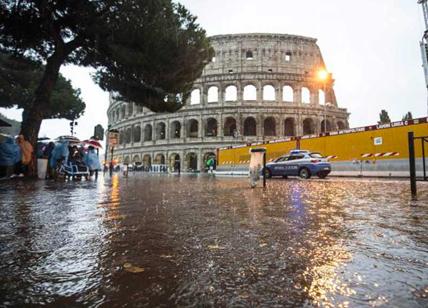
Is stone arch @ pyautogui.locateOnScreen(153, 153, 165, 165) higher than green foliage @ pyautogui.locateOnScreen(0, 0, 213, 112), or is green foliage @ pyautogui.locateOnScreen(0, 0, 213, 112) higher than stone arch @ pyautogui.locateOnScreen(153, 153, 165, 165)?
green foliage @ pyautogui.locateOnScreen(0, 0, 213, 112)

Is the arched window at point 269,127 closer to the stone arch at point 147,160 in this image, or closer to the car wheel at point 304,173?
the stone arch at point 147,160

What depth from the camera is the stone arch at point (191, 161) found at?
144 ft

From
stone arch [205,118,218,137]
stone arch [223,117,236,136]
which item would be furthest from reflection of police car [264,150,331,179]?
stone arch [223,117,236,136]

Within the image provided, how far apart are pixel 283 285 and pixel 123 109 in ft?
183

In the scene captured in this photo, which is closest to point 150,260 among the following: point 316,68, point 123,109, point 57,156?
point 57,156

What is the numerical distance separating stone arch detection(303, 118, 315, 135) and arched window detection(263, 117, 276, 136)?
462 cm

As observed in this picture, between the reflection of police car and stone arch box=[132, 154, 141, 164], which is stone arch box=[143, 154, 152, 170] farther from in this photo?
the reflection of police car

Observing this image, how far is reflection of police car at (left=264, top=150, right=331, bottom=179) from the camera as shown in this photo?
15.4 metres

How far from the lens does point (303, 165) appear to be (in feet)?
51.4

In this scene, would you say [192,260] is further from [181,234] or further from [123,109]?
[123,109]

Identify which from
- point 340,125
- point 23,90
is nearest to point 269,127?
point 340,125

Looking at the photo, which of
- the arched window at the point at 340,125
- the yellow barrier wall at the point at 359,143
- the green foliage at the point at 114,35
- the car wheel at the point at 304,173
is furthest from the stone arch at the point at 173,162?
the car wheel at the point at 304,173

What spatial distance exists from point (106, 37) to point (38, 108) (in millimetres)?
4749

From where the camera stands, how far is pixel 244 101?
4219 centimetres
